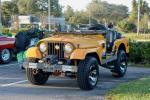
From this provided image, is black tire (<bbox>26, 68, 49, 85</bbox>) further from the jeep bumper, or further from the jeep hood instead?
the jeep hood

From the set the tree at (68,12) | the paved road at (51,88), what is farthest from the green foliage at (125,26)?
the paved road at (51,88)

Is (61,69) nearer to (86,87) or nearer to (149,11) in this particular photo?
(86,87)

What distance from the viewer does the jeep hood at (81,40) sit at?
37.3 feet

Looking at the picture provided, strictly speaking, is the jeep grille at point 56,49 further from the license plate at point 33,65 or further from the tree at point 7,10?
the tree at point 7,10

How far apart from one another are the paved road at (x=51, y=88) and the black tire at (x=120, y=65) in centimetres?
19

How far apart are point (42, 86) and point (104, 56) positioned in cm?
196

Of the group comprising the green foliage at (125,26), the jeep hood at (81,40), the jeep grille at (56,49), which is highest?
the jeep hood at (81,40)

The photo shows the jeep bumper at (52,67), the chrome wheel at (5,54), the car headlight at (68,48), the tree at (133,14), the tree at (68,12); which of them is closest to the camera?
the jeep bumper at (52,67)

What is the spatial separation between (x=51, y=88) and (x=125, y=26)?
5219cm

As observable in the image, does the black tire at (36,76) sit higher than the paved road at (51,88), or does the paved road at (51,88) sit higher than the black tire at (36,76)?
the black tire at (36,76)

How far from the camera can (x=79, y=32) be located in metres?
12.7

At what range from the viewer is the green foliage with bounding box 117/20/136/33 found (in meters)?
62.2

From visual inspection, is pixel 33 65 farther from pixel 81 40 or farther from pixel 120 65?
pixel 120 65

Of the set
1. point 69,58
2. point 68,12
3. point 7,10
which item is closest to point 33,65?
point 69,58
